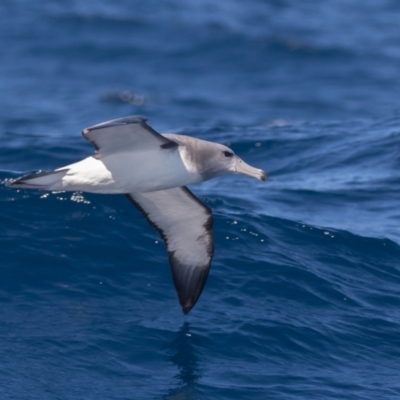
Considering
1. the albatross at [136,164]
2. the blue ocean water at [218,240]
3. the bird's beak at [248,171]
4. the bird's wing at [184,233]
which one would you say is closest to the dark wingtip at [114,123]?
the albatross at [136,164]

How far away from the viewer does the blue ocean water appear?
35.0 ft

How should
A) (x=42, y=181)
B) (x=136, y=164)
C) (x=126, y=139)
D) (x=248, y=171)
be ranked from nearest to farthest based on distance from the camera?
1. (x=42, y=181)
2. (x=126, y=139)
3. (x=136, y=164)
4. (x=248, y=171)

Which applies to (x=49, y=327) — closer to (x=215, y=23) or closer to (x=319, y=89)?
(x=319, y=89)

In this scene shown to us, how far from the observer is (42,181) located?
972cm

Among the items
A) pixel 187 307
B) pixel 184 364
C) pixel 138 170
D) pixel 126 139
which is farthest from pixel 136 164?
pixel 184 364

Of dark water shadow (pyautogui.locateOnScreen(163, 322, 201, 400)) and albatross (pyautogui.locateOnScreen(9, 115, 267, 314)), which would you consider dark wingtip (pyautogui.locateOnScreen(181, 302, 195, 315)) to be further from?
albatross (pyautogui.locateOnScreen(9, 115, 267, 314))

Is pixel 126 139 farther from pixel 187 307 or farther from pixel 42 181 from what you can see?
pixel 187 307

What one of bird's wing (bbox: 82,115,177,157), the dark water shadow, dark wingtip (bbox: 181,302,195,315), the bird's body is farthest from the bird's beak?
the dark water shadow

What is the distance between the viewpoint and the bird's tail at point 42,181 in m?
9.59

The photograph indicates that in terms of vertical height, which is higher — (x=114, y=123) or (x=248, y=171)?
(x=114, y=123)

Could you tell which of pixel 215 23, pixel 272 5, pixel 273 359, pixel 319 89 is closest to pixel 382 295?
pixel 273 359

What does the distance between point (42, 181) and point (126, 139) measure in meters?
0.95

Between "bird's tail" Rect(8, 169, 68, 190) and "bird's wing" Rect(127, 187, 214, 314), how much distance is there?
5.91 ft

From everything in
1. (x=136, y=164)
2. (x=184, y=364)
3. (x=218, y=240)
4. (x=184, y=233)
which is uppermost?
(x=136, y=164)
